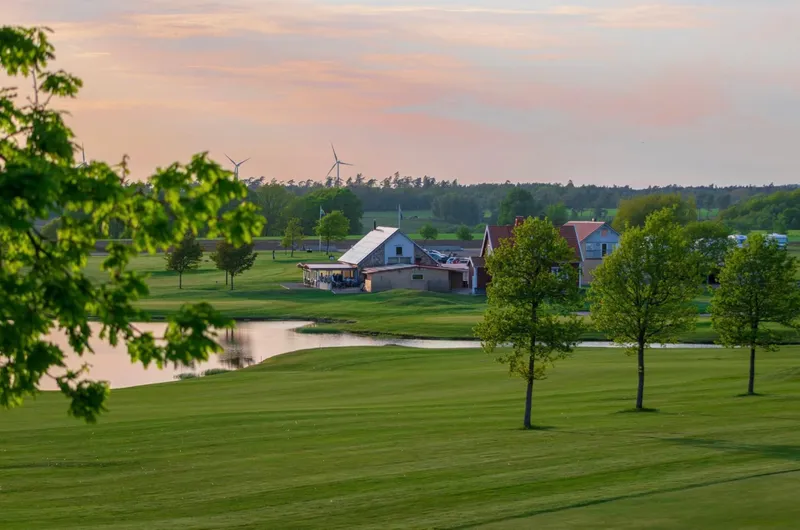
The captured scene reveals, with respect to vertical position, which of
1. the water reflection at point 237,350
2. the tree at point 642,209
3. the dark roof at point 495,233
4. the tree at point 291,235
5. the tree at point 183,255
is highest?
the tree at point 642,209

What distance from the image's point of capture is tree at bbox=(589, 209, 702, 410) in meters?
38.6

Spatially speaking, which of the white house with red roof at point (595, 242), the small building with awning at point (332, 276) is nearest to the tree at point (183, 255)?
the small building with awning at point (332, 276)

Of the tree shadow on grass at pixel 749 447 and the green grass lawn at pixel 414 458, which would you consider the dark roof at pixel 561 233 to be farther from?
the tree shadow on grass at pixel 749 447

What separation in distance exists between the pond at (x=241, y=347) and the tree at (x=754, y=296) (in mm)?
27124

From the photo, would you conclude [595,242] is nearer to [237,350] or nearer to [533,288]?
[237,350]

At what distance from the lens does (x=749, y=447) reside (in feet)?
94.1

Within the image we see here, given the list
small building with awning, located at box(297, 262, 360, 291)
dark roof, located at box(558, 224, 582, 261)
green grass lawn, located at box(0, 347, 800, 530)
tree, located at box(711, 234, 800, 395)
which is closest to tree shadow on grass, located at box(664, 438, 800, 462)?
green grass lawn, located at box(0, 347, 800, 530)

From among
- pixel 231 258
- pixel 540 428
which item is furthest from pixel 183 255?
pixel 540 428

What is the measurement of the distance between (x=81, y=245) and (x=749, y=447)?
2266 cm

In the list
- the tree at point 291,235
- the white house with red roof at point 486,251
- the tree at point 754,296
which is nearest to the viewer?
the tree at point 754,296

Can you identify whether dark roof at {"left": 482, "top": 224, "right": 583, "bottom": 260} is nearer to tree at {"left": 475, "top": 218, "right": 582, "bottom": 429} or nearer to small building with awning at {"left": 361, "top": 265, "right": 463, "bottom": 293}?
small building with awning at {"left": 361, "top": 265, "right": 463, "bottom": 293}

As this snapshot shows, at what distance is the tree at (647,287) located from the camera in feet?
127

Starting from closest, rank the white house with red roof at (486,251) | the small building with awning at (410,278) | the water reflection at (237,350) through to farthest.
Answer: the water reflection at (237,350) < the white house with red roof at (486,251) < the small building with awning at (410,278)

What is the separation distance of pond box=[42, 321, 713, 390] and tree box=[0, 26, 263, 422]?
139ft
